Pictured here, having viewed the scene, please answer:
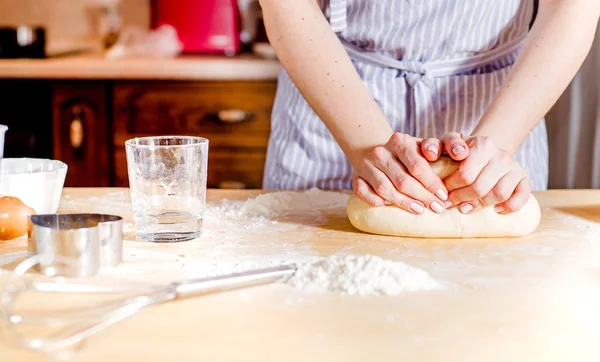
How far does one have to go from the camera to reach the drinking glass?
2.61 ft

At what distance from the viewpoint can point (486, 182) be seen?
33.1 inches

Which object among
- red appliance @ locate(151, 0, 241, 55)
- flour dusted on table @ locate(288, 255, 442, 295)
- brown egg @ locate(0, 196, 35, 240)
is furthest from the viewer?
red appliance @ locate(151, 0, 241, 55)

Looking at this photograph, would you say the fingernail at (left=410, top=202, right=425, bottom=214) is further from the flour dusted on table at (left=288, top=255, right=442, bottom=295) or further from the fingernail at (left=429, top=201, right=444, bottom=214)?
the flour dusted on table at (left=288, top=255, right=442, bottom=295)

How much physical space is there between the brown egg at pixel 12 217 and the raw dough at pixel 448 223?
0.36m

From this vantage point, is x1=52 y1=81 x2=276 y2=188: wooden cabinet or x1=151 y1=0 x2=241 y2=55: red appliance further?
x1=151 y1=0 x2=241 y2=55: red appliance

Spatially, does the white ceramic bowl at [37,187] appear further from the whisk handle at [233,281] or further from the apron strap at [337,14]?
the apron strap at [337,14]

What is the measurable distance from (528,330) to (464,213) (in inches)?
11.6

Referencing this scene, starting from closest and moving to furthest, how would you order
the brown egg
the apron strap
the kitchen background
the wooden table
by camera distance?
the wooden table < the brown egg < the apron strap < the kitchen background

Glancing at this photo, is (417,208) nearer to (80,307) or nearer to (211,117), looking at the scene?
(80,307)

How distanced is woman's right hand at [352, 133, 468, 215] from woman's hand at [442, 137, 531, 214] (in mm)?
13

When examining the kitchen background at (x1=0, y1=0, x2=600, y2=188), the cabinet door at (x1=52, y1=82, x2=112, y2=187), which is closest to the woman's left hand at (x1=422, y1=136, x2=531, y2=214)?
the kitchen background at (x1=0, y1=0, x2=600, y2=188)

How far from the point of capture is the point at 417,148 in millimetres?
870

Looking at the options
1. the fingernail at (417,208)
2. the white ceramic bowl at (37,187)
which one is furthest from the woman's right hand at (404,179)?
the white ceramic bowl at (37,187)

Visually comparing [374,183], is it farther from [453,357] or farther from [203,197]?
[453,357]
